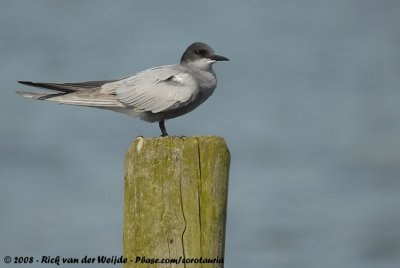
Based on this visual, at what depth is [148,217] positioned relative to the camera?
396 centimetres

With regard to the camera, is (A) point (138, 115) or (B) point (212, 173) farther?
(A) point (138, 115)

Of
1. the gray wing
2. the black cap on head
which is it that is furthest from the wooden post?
the black cap on head

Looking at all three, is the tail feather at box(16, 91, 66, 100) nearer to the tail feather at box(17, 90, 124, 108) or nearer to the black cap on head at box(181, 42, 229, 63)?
the tail feather at box(17, 90, 124, 108)

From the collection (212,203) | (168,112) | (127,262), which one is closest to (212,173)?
(212,203)

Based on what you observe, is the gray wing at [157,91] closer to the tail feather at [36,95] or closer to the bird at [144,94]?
the bird at [144,94]

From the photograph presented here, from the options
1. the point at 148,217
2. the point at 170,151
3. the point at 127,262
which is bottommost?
the point at 127,262

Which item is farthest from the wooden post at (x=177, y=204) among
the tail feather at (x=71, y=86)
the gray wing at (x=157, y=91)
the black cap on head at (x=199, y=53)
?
the black cap on head at (x=199, y=53)

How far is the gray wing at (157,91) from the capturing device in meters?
6.91

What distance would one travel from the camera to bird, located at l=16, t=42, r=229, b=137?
22.6 ft

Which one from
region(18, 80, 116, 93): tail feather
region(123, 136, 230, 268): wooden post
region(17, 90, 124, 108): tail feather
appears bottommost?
region(123, 136, 230, 268): wooden post

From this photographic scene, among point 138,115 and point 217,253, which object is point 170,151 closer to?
point 217,253

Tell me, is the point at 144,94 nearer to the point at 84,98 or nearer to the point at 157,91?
the point at 157,91

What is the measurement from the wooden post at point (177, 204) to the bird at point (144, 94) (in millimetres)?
2873

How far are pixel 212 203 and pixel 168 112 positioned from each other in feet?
10.3
